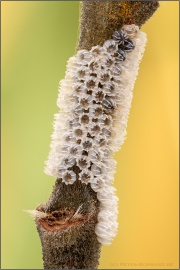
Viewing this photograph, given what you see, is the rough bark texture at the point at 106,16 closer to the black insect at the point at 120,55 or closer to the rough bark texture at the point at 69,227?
the black insect at the point at 120,55

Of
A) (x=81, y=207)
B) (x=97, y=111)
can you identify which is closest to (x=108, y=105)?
(x=97, y=111)

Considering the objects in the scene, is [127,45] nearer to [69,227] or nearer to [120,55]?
[120,55]

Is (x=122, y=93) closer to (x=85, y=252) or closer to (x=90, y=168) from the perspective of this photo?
(x=90, y=168)

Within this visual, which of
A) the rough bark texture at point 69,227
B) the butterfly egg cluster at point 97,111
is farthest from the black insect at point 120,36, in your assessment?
the rough bark texture at point 69,227

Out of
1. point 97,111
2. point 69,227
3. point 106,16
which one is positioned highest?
point 106,16

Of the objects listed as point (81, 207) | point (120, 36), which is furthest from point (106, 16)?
point (81, 207)

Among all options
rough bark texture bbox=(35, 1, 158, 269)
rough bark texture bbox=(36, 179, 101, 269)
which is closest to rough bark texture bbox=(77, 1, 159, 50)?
rough bark texture bbox=(35, 1, 158, 269)

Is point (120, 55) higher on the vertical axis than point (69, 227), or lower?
higher

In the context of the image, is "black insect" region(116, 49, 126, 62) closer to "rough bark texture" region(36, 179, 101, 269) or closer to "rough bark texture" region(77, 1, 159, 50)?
"rough bark texture" region(77, 1, 159, 50)
